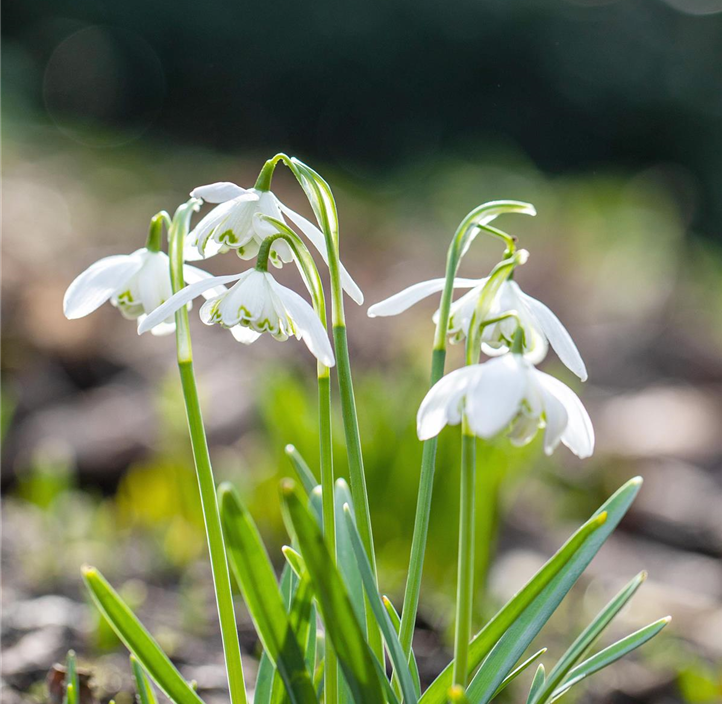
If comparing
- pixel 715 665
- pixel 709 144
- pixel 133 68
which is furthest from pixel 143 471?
pixel 709 144

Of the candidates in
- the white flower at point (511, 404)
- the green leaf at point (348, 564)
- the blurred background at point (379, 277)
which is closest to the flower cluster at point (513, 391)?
the white flower at point (511, 404)

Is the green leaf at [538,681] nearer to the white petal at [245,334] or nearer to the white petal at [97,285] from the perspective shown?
the white petal at [245,334]

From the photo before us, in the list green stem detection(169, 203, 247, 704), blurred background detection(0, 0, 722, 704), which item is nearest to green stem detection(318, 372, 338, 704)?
green stem detection(169, 203, 247, 704)

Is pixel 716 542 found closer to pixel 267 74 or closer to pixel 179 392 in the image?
pixel 179 392

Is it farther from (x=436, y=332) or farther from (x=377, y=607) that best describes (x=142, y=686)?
(x=436, y=332)

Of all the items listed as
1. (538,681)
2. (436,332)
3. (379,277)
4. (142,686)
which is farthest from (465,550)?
(379,277)

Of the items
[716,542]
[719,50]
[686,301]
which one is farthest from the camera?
[719,50]
